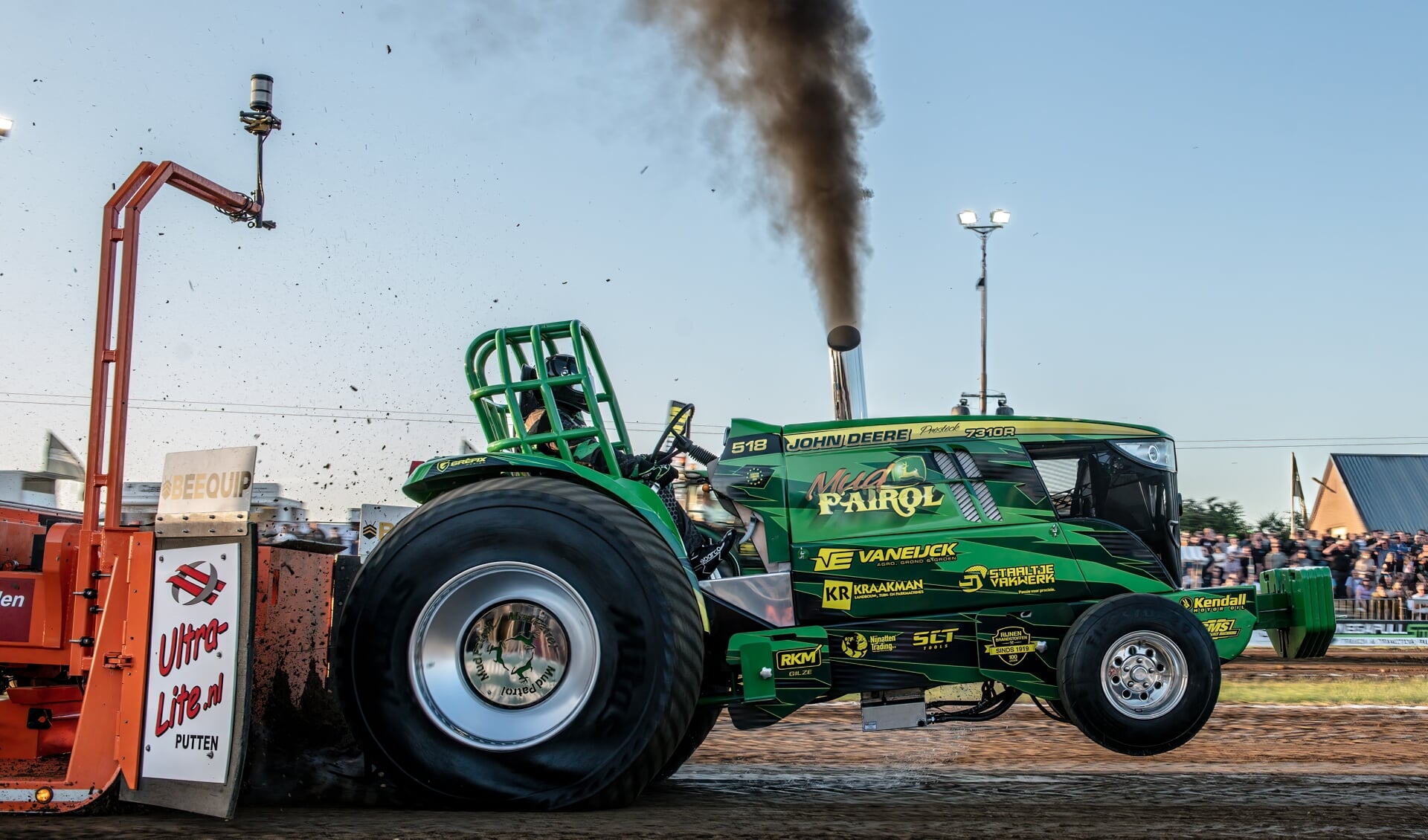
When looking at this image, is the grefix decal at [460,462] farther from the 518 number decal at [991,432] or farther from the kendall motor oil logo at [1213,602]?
the kendall motor oil logo at [1213,602]

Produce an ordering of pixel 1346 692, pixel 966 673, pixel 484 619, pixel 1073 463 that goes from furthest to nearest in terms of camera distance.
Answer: pixel 1346 692 < pixel 1073 463 < pixel 966 673 < pixel 484 619

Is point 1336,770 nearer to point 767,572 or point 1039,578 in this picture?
point 1039,578

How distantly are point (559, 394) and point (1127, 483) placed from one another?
107 inches

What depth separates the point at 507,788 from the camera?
4.77 m

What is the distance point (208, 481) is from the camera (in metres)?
4.70

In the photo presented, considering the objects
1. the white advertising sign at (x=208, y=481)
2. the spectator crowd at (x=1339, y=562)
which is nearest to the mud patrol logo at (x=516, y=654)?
the white advertising sign at (x=208, y=481)

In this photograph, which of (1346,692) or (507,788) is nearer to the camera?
(507,788)

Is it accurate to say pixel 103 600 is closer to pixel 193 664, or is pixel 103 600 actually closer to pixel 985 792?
pixel 193 664

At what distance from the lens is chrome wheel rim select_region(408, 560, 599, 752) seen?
4859mm

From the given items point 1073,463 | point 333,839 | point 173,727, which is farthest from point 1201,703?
point 173,727

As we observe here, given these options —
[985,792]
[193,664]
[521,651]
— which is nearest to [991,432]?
[985,792]

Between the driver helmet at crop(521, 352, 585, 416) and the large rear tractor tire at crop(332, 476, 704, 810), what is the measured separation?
3.28ft

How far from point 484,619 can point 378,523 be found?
9030 millimetres

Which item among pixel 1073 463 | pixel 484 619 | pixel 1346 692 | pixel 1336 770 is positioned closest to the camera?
pixel 484 619
